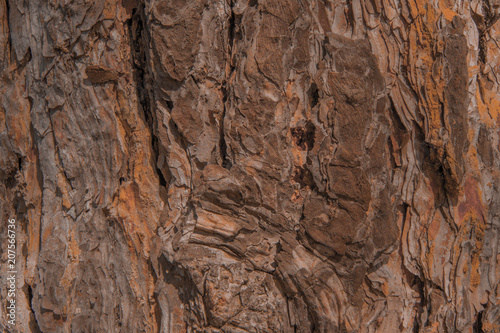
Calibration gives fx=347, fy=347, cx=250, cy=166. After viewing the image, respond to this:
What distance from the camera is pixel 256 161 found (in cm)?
123

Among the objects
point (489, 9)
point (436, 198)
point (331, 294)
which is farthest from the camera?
point (489, 9)

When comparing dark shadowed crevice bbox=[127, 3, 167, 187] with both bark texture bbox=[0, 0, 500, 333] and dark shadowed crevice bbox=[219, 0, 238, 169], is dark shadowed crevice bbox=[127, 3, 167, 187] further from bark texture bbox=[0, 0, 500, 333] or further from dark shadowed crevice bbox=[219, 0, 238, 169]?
dark shadowed crevice bbox=[219, 0, 238, 169]

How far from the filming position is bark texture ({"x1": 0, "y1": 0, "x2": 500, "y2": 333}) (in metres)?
1.22

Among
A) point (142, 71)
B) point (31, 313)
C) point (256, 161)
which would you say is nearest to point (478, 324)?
point (256, 161)

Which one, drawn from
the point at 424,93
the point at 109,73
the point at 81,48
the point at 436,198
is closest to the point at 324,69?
the point at 424,93

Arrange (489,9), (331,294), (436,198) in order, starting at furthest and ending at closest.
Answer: (489,9), (436,198), (331,294)

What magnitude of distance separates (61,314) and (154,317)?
376mm

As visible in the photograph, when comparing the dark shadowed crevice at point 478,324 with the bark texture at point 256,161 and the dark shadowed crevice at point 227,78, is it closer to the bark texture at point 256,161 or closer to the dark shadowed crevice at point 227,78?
the bark texture at point 256,161

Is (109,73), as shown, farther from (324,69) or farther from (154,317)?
(154,317)

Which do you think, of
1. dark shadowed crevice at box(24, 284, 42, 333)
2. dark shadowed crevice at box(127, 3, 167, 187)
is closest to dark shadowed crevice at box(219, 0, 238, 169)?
dark shadowed crevice at box(127, 3, 167, 187)

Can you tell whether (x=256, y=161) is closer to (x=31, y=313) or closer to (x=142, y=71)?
(x=142, y=71)

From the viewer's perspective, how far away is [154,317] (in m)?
1.33

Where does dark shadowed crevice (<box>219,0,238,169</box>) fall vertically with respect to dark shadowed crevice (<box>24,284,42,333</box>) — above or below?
above

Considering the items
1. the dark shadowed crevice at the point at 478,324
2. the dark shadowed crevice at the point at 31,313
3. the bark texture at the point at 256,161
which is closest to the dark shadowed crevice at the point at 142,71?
the bark texture at the point at 256,161
